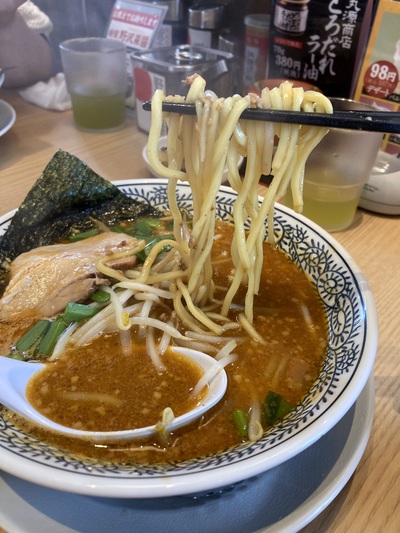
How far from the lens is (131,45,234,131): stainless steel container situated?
236cm

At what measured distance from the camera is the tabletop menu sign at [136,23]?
2750 millimetres

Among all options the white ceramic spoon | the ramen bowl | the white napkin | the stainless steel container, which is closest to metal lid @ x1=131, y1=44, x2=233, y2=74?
the stainless steel container

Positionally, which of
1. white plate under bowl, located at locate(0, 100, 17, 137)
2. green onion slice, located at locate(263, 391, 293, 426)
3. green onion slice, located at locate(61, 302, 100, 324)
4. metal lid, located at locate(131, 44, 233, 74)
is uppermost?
metal lid, located at locate(131, 44, 233, 74)

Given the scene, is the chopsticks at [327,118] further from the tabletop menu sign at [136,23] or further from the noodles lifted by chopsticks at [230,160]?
the tabletop menu sign at [136,23]

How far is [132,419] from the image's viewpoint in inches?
40.9

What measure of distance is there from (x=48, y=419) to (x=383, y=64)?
2040mm

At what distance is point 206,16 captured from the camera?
2719 millimetres

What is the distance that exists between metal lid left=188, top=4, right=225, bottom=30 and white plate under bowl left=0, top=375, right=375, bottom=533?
101 inches

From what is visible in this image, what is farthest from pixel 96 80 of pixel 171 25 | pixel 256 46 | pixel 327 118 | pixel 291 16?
pixel 327 118

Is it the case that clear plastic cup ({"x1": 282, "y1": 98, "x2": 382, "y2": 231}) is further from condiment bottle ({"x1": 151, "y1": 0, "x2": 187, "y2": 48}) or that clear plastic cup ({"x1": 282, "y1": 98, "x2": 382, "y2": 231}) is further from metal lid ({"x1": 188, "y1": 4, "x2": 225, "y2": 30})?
condiment bottle ({"x1": 151, "y1": 0, "x2": 187, "y2": 48})

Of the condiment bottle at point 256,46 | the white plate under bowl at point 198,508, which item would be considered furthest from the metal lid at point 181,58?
the white plate under bowl at point 198,508

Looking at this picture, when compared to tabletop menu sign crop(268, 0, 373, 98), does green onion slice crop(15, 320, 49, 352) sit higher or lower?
lower

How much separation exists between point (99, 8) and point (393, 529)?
3495 millimetres

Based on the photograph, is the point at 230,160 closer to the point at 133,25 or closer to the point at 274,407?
the point at 274,407
